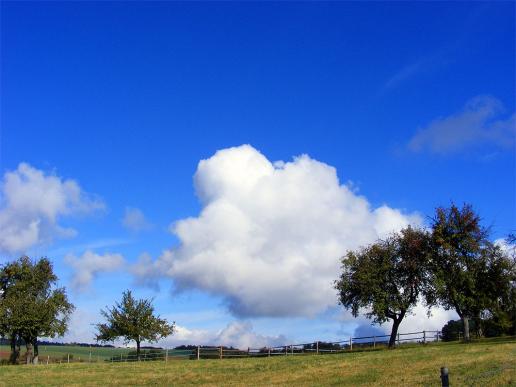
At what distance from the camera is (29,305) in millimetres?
62656

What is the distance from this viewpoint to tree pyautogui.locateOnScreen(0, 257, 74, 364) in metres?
61.9

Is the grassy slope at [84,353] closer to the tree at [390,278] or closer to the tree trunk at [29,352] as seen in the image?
the tree trunk at [29,352]

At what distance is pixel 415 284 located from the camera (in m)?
53.7

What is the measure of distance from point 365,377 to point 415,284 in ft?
88.2

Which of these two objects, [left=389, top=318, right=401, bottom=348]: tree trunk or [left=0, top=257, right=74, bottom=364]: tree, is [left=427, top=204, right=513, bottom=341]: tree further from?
[left=0, top=257, right=74, bottom=364]: tree

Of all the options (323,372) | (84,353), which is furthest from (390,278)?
(84,353)

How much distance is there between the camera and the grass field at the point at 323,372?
1008 inches

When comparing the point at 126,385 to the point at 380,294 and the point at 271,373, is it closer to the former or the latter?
the point at 271,373

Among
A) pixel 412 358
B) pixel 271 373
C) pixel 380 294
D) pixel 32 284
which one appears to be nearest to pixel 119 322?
pixel 32 284

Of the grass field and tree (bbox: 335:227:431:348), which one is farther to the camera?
tree (bbox: 335:227:431:348)

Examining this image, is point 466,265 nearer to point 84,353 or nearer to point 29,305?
point 29,305

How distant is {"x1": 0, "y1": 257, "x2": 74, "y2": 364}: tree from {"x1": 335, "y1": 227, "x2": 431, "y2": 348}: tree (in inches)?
1296

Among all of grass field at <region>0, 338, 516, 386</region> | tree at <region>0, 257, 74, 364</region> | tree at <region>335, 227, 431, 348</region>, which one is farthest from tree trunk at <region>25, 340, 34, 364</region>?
tree at <region>335, 227, 431, 348</region>

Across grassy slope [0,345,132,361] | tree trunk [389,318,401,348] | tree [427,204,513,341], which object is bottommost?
grassy slope [0,345,132,361]
